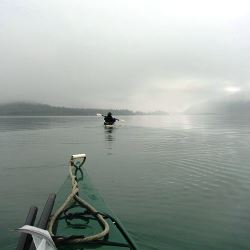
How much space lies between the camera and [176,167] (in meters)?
21.4

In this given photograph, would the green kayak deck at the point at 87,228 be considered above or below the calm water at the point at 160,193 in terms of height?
above

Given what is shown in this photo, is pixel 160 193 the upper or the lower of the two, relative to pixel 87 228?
lower

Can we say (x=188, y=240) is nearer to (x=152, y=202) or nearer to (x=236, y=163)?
(x=152, y=202)

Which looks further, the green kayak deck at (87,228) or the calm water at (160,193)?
the calm water at (160,193)

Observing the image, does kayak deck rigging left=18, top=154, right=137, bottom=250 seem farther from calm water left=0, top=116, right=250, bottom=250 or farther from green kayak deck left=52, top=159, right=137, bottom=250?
calm water left=0, top=116, right=250, bottom=250

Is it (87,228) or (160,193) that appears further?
(160,193)

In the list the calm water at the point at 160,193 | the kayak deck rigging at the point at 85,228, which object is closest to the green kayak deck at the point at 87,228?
the kayak deck rigging at the point at 85,228

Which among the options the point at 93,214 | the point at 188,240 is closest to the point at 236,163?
the point at 188,240

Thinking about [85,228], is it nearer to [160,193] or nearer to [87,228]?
[87,228]

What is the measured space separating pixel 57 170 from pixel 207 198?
10539mm

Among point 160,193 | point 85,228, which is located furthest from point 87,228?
point 160,193

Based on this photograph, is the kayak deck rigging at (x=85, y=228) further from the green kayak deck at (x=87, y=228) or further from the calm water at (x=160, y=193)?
the calm water at (x=160, y=193)

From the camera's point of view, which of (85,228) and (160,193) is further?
(160,193)

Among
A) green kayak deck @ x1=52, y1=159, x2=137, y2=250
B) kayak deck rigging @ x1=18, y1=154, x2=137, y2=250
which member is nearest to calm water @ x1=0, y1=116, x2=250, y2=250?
green kayak deck @ x1=52, y1=159, x2=137, y2=250
